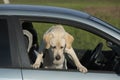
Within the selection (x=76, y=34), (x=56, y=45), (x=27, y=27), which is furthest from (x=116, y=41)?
(x=76, y=34)

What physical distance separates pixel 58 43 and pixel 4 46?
24.8 inches

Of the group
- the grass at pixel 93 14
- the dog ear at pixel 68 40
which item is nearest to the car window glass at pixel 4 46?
the dog ear at pixel 68 40

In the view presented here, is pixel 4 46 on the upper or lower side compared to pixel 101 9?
lower

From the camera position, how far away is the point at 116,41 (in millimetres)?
5016

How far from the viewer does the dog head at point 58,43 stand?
5.24 meters

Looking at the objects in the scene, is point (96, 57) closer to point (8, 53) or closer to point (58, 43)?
point (58, 43)

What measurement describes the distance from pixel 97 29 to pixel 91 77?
50 cm

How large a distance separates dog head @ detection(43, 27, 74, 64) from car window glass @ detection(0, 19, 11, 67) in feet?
1.50

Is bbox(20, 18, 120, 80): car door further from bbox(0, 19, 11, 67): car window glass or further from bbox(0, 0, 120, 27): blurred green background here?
bbox(0, 0, 120, 27): blurred green background

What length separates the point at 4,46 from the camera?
4965 millimetres

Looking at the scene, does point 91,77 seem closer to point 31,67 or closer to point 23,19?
point 31,67

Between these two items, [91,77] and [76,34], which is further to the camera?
[76,34]

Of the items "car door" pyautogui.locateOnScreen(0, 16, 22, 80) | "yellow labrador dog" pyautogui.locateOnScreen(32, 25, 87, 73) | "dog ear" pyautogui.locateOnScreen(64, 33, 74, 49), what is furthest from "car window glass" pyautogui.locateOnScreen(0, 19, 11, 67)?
"dog ear" pyautogui.locateOnScreen(64, 33, 74, 49)

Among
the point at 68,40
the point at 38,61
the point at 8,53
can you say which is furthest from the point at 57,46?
the point at 8,53
